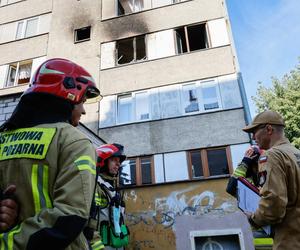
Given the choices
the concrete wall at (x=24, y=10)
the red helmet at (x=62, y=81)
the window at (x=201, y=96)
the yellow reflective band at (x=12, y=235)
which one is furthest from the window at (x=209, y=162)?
the concrete wall at (x=24, y=10)

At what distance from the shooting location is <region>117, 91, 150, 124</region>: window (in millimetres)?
11758

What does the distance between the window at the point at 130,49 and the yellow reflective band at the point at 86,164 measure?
39.6 feet

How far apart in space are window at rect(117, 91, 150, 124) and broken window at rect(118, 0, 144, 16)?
215 inches

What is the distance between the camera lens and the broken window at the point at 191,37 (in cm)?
1285

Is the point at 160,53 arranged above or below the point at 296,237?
above

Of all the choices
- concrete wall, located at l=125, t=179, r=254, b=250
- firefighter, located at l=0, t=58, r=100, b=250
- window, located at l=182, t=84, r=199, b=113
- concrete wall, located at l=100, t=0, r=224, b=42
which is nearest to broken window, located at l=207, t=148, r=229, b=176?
concrete wall, located at l=125, t=179, r=254, b=250

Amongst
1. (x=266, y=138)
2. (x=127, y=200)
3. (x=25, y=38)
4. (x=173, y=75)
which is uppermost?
(x=25, y=38)

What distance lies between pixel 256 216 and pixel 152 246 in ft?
24.6

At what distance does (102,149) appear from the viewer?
514 centimetres

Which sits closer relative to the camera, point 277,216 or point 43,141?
point 43,141

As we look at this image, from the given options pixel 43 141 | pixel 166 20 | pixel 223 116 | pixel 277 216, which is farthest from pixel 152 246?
pixel 166 20

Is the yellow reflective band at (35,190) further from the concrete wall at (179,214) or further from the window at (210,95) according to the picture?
the window at (210,95)

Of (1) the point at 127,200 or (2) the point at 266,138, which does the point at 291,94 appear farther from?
(2) the point at 266,138

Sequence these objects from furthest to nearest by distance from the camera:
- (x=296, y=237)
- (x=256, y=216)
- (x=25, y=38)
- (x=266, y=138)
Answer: (x=25, y=38), (x=266, y=138), (x=256, y=216), (x=296, y=237)
